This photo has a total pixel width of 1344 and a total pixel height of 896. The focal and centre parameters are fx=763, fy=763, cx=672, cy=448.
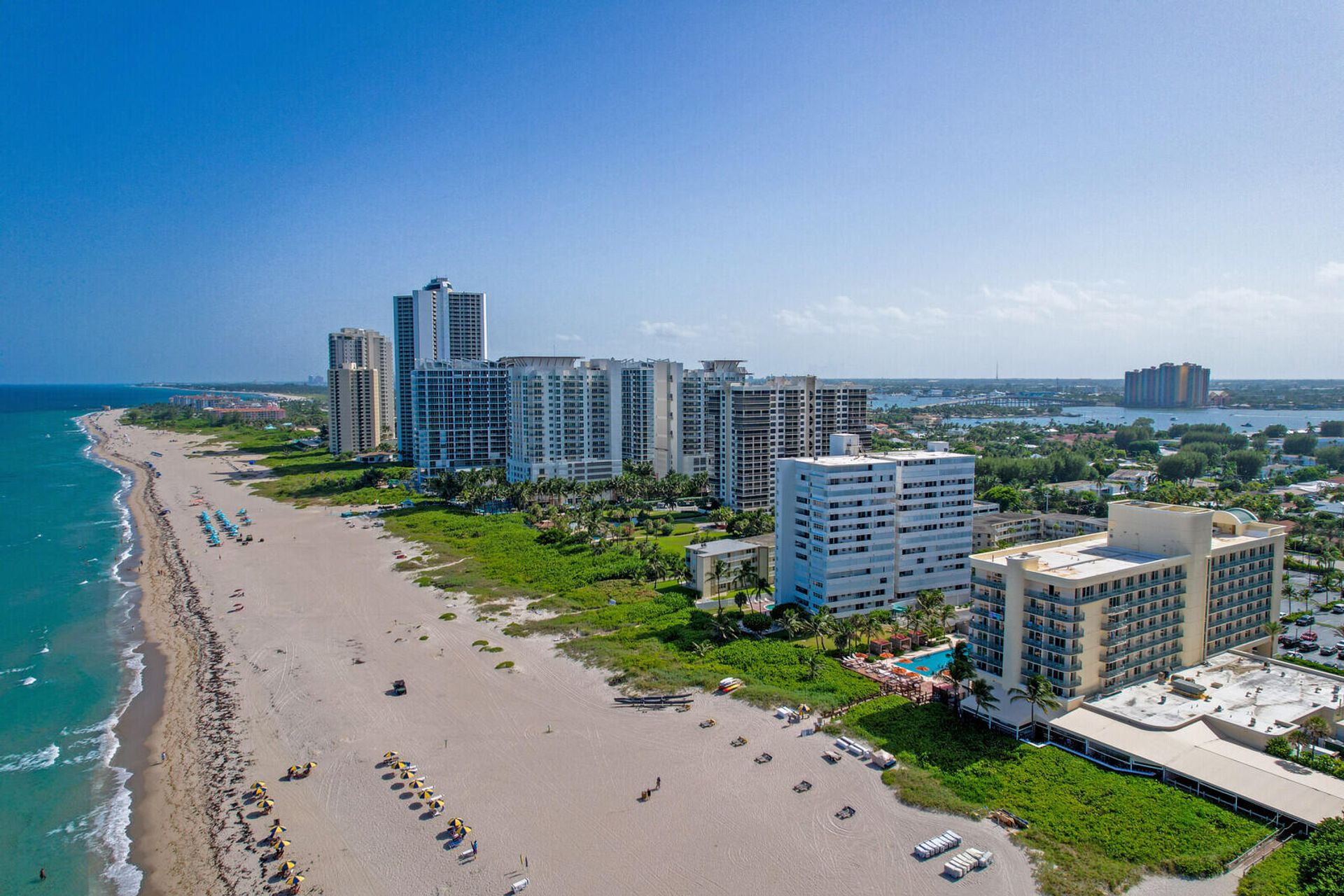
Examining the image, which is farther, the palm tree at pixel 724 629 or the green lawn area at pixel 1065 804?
the palm tree at pixel 724 629

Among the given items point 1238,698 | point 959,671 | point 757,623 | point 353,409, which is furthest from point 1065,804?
point 353,409

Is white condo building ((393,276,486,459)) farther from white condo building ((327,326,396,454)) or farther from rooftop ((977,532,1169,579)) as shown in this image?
rooftop ((977,532,1169,579))

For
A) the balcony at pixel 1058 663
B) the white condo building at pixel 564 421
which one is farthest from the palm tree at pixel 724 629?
the white condo building at pixel 564 421

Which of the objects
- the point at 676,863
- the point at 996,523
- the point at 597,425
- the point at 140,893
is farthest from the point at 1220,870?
the point at 597,425

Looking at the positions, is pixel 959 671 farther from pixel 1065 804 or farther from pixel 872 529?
pixel 872 529

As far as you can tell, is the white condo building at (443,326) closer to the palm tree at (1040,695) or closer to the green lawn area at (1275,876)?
the palm tree at (1040,695)

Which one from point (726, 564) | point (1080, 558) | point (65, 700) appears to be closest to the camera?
point (1080, 558)
